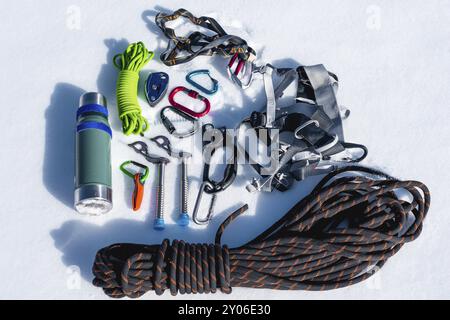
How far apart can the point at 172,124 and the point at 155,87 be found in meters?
0.15

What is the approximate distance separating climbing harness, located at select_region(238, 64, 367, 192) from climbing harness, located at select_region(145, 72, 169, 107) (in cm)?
32

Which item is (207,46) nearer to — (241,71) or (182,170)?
(241,71)

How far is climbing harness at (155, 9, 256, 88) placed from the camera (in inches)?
91.2

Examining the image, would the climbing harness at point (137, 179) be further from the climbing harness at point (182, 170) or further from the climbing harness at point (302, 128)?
the climbing harness at point (302, 128)

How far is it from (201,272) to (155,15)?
1111 millimetres

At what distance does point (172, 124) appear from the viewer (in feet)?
7.39

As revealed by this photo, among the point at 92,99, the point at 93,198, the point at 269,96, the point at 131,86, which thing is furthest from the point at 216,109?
the point at 93,198

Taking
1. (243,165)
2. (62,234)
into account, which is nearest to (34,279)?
(62,234)

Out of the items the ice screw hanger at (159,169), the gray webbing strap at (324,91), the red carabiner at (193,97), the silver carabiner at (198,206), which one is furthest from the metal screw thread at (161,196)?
the gray webbing strap at (324,91)

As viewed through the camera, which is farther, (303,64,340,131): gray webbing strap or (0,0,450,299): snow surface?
(303,64,340,131): gray webbing strap

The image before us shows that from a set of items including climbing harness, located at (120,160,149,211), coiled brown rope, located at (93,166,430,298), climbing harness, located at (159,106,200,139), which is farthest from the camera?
climbing harness, located at (159,106,200,139)

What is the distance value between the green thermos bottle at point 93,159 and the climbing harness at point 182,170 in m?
0.19

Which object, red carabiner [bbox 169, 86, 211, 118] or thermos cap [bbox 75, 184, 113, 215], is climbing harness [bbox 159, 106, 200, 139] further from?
thermos cap [bbox 75, 184, 113, 215]

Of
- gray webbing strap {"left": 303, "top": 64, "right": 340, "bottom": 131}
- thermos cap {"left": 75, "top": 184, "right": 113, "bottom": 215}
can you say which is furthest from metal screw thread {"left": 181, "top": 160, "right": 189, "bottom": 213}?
gray webbing strap {"left": 303, "top": 64, "right": 340, "bottom": 131}
